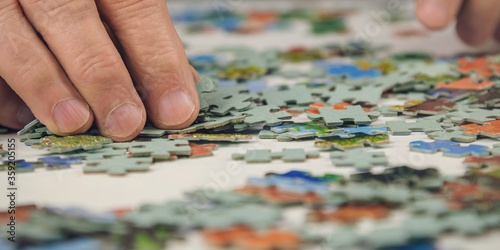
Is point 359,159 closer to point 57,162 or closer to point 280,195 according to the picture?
point 280,195

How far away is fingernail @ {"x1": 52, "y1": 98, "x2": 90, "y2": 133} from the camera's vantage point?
5.60 feet

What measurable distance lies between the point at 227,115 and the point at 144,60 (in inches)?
14.2

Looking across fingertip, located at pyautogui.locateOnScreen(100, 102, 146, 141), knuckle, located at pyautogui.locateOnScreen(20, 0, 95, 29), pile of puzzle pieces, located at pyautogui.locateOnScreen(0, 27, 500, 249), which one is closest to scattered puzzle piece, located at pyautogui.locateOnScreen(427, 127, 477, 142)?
pile of puzzle pieces, located at pyautogui.locateOnScreen(0, 27, 500, 249)

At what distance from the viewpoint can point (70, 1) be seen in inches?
66.9

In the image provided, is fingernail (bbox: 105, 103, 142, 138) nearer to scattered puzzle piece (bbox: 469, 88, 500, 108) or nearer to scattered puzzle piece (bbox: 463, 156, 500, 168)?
scattered puzzle piece (bbox: 463, 156, 500, 168)

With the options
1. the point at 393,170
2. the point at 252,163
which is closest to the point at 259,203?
the point at 252,163

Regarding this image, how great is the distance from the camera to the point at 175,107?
5.89 feet


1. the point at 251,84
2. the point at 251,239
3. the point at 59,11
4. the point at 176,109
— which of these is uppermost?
the point at 251,84

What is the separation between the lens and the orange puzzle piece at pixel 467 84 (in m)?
2.21

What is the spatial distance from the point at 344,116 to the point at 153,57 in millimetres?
677

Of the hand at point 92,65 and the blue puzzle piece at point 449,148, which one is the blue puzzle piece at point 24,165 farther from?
the blue puzzle piece at point 449,148

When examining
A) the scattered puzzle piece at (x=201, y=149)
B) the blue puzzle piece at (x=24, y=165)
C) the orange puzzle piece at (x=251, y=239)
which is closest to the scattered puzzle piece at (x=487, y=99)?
the scattered puzzle piece at (x=201, y=149)

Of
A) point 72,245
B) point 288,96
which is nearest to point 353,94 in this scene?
point 288,96

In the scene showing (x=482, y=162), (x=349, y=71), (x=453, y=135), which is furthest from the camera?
(x=349, y=71)
